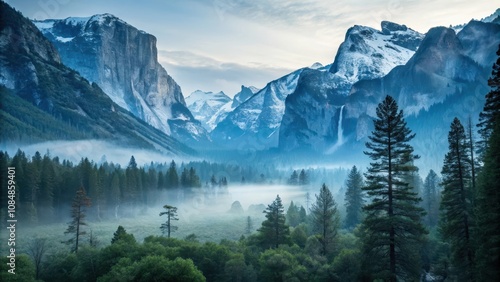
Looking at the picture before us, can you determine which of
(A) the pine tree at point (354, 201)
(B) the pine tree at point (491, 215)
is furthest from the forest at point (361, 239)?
(A) the pine tree at point (354, 201)

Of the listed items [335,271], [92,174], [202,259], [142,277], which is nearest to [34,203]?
[92,174]

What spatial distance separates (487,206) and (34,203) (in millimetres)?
97771

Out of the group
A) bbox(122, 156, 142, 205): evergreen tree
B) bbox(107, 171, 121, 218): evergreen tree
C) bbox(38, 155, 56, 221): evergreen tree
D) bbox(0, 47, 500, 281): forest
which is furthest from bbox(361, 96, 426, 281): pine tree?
bbox(122, 156, 142, 205): evergreen tree

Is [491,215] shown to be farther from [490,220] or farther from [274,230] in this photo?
[274,230]

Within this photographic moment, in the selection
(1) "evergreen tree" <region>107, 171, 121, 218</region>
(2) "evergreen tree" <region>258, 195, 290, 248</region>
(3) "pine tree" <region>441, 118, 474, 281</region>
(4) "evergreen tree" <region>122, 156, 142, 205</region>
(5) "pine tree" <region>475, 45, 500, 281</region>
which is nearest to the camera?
(5) "pine tree" <region>475, 45, 500, 281</region>

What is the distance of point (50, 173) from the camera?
3944 inches

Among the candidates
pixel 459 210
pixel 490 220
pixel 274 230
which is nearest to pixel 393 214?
pixel 490 220

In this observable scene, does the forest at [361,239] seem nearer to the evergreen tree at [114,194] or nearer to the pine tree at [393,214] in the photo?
the pine tree at [393,214]

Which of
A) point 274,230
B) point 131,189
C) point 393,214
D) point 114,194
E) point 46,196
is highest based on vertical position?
point 393,214

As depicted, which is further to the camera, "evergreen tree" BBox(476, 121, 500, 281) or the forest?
the forest

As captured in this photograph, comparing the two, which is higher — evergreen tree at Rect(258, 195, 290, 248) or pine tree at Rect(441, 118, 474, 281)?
pine tree at Rect(441, 118, 474, 281)

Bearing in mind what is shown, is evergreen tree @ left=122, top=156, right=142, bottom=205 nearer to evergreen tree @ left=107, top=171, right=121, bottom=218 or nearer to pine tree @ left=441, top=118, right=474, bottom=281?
evergreen tree @ left=107, top=171, right=121, bottom=218

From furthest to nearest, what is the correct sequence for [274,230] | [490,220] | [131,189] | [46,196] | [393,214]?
[131,189] → [46,196] → [274,230] → [393,214] → [490,220]

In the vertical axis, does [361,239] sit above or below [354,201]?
below
